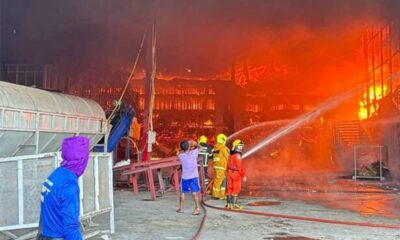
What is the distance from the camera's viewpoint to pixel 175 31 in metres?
15.3

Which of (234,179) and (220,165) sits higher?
(220,165)

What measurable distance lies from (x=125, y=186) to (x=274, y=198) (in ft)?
14.2

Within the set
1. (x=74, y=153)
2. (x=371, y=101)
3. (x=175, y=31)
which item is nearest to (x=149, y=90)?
(x=175, y=31)

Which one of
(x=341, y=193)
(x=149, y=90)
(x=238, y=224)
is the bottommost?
(x=341, y=193)

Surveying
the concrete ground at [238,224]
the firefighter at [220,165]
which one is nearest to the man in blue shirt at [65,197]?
the concrete ground at [238,224]

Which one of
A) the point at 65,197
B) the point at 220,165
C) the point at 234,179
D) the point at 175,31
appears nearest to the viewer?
the point at 65,197

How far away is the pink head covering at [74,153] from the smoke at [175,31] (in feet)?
31.8

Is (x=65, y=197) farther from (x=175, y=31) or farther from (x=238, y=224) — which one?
(x=175, y=31)

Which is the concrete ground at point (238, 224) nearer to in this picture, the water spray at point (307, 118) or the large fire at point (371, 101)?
the large fire at point (371, 101)

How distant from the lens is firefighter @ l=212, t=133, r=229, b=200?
30.5 feet

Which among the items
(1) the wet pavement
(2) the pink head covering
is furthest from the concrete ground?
(2) the pink head covering

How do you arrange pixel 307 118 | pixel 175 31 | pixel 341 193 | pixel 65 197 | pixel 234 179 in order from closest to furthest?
1. pixel 65 197
2. pixel 234 179
3. pixel 341 193
4. pixel 175 31
5. pixel 307 118

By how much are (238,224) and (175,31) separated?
32.4 feet

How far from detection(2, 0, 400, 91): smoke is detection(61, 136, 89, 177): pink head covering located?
31.8 feet
